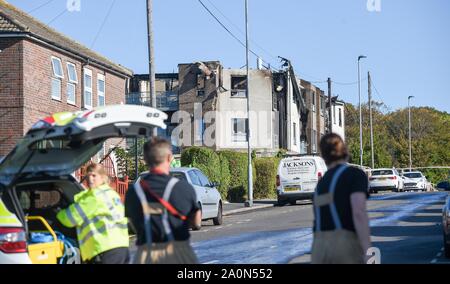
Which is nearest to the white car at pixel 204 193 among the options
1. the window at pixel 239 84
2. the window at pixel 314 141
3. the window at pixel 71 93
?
the window at pixel 71 93

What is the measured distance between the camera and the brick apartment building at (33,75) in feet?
94.2

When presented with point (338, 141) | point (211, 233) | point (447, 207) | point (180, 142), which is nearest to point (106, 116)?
point (338, 141)

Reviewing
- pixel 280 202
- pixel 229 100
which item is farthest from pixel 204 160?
pixel 229 100

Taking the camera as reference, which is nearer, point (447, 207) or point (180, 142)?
point (447, 207)

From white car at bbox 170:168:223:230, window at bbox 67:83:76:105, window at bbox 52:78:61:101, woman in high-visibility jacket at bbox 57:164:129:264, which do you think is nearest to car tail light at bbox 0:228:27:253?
woman in high-visibility jacket at bbox 57:164:129:264

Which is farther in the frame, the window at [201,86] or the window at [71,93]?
the window at [201,86]

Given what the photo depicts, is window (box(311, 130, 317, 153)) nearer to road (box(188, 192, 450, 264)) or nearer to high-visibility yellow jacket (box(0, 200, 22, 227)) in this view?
road (box(188, 192, 450, 264))

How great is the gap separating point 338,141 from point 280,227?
51.2 ft

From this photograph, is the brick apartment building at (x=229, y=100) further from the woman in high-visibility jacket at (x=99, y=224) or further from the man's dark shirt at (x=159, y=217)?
the man's dark shirt at (x=159, y=217)

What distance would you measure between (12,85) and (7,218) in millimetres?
20868

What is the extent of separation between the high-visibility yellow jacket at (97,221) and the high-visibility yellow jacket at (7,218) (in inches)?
17.7

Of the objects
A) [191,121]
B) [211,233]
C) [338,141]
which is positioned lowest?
[211,233]
